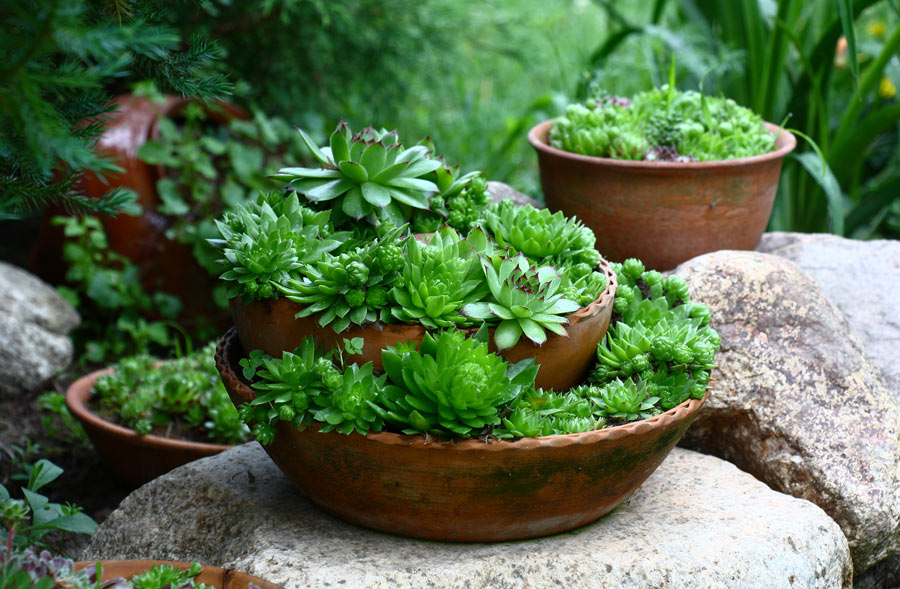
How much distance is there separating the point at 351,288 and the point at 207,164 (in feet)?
6.96

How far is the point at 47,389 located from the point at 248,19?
69.1 inches

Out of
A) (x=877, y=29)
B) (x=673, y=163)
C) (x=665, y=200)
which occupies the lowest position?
(x=877, y=29)

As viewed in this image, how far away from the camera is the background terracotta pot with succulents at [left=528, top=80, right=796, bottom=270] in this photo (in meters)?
2.32

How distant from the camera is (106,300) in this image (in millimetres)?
3309

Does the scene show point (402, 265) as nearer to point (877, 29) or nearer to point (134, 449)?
point (134, 449)

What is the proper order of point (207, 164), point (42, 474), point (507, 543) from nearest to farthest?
point (507, 543) < point (42, 474) < point (207, 164)

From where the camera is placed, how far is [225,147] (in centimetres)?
350

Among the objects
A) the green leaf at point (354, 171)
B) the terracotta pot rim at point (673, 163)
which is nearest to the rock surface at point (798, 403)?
the terracotta pot rim at point (673, 163)

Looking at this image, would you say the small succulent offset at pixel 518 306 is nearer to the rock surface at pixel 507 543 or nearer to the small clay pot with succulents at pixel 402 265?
the small clay pot with succulents at pixel 402 265

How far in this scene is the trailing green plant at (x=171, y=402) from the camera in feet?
8.30

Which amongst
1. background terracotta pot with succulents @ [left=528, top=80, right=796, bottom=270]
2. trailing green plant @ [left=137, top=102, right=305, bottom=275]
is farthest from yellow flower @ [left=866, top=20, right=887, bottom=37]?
trailing green plant @ [left=137, top=102, right=305, bottom=275]

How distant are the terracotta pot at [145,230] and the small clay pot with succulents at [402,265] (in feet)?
5.59

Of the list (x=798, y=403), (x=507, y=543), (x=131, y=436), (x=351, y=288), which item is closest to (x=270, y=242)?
(x=351, y=288)

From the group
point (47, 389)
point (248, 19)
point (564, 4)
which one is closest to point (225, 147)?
point (248, 19)
